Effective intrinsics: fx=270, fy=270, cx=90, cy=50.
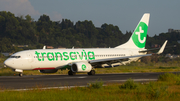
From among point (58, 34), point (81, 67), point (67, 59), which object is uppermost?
point (58, 34)

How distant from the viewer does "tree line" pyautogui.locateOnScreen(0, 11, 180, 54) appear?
129625 millimetres

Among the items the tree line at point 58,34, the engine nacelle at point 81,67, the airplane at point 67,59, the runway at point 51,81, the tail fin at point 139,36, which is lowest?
the runway at point 51,81

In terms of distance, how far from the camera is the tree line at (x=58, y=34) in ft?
425

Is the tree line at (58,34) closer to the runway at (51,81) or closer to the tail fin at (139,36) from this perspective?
the tail fin at (139,36)

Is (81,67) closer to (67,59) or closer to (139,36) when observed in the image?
(67,59)

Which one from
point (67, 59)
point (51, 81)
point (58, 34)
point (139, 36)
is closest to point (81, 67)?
point (67, 59)

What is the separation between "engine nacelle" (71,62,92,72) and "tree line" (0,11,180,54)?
278 feet

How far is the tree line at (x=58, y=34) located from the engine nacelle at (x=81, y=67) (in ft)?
278

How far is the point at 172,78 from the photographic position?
21953 millimetres

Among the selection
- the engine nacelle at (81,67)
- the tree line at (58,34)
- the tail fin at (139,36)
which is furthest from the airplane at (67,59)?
the tree line at (58,34)

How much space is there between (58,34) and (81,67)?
117915 mm

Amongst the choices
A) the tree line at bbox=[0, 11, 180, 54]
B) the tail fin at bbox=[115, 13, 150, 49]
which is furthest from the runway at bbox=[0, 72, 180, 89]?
the tree line at bbox=[0, 11, 180, 54]

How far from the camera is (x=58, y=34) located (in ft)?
483

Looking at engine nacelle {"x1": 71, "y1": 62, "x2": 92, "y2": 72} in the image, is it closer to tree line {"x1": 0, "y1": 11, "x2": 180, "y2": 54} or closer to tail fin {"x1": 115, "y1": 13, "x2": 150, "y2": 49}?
tail fin {"x1": 115, "y1": 13, "x2": 150, "y2": 49}
